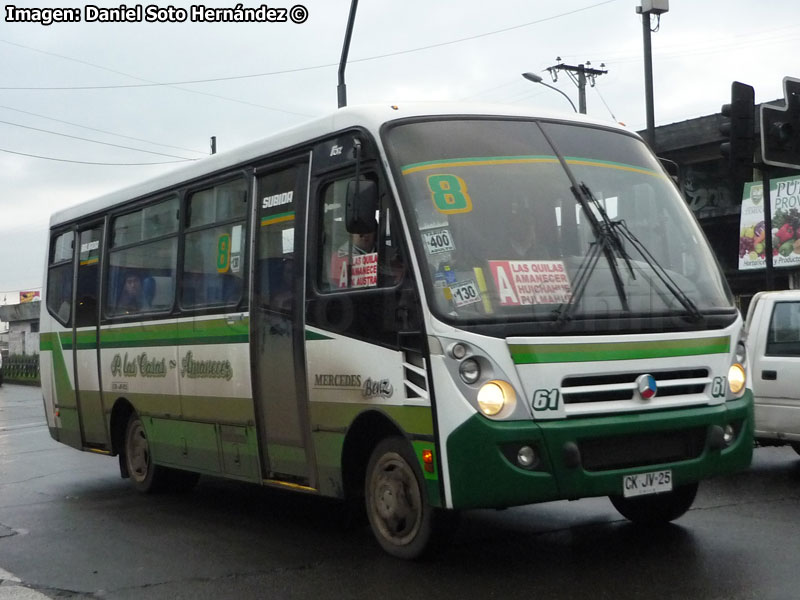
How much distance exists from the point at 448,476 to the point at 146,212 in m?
5.42

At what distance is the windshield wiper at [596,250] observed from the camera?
662 centimetres

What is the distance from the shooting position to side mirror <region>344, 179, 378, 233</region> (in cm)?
684

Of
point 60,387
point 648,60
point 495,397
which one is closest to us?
point 495,397

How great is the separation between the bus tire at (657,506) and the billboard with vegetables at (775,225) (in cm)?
2003

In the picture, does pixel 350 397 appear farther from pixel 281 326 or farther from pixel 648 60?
pixel 648 60

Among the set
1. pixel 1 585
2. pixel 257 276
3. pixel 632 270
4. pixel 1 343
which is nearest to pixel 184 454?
pixel 257 276

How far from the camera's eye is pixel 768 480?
32.9 feet

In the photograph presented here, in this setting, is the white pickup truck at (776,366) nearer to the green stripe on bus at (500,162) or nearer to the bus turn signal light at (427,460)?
the green stripe on bus at (500,162)

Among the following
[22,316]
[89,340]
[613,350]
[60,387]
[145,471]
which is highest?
[22,316]

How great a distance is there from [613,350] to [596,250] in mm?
648

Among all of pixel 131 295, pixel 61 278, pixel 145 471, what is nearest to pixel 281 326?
pixel 131 295

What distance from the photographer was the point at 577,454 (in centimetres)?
636

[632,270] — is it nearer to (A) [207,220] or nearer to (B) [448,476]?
(B) [448,476]

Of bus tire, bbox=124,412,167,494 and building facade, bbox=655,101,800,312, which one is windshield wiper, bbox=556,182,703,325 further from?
building facade, bbox=655,101,800,312
